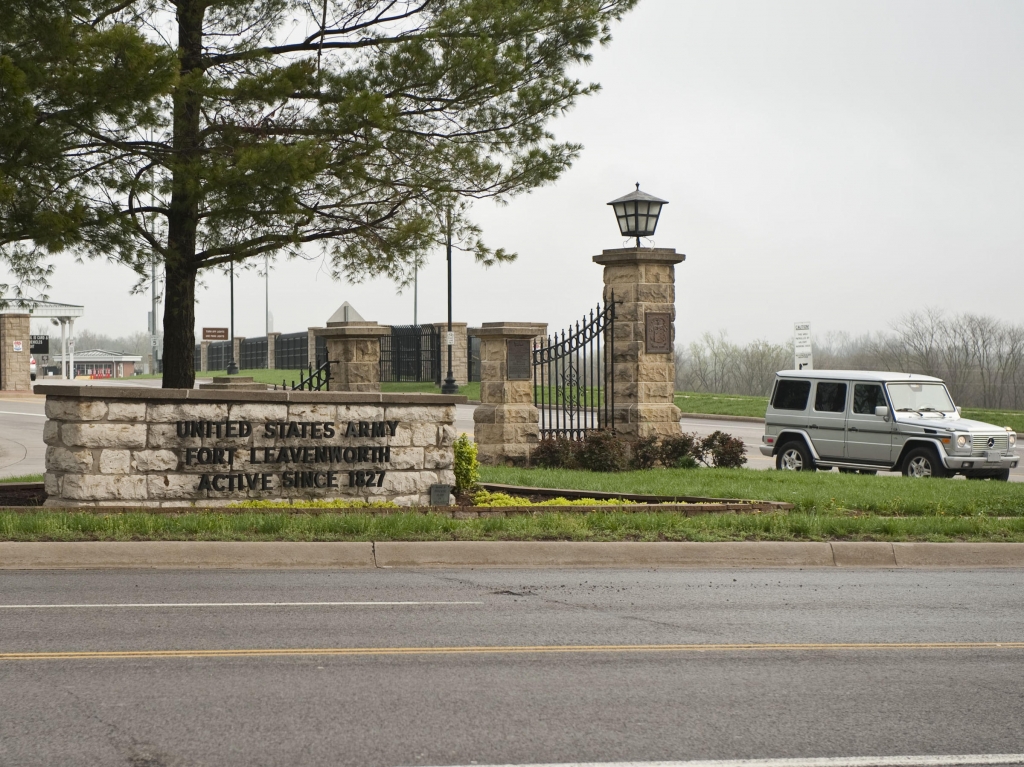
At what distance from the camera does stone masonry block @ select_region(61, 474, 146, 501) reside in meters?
12.3

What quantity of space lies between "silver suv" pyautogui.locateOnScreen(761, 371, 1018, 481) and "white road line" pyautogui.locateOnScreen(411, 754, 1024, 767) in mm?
13348

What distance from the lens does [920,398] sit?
61.2ft

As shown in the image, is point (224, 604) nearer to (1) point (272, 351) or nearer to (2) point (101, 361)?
(1) point (272, 351)

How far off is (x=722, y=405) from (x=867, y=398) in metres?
18.5

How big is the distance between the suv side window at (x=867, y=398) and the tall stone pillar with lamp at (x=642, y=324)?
3.01 metres

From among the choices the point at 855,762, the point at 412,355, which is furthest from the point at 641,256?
the point at 412,355

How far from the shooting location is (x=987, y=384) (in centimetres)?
5019

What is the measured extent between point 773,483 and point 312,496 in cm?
629

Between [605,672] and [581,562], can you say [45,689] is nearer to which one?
[605,672]

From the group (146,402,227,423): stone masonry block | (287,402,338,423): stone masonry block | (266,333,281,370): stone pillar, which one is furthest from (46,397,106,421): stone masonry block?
(266,333,281,370): stone pillar

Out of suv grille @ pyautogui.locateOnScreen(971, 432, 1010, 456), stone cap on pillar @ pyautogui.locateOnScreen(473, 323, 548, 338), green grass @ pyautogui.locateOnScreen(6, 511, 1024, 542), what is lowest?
green grass @ pyautogui.locateOnScreen(6, 511, 1024, 542)

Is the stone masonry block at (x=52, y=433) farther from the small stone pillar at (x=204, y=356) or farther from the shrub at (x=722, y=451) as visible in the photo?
the small stone pillar at (x=204, y=356)

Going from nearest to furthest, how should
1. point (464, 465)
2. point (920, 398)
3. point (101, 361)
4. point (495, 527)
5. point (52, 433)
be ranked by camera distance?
point (495, 527) < point (52, 433) < point (464, 465) < point (920, 398) < point (101, 361)

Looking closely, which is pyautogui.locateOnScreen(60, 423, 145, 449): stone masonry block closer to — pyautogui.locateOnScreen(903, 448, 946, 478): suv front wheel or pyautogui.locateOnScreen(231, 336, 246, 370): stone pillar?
pyautogui.locateOnScreen(903, 448, 946, 478): suv front wheel
